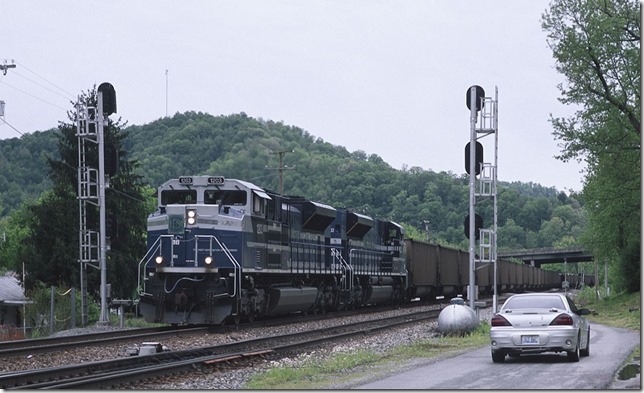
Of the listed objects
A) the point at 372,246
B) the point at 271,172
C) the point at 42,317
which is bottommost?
the point at 42,317

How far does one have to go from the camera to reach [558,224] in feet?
404

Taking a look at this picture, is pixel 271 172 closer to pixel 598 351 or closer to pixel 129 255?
pixel 129 255

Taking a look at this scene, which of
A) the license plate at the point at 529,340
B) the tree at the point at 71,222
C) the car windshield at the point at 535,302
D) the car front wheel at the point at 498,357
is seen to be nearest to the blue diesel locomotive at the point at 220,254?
the car windshield at the point at 535,302

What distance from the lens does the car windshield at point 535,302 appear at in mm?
18906

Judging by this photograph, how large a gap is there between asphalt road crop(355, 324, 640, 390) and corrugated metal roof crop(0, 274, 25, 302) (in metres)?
47.4

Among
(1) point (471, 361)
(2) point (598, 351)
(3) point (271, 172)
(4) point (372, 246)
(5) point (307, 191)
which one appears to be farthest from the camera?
(5) point (307, 191)

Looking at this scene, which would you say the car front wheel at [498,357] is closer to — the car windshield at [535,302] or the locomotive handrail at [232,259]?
the car windshield at [535,302]

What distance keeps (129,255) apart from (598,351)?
140ft

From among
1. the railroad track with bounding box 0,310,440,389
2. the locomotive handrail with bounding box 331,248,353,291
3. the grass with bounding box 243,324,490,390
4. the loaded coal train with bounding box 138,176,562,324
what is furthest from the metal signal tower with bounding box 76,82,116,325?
the grass with bounding box 243,324,490,390

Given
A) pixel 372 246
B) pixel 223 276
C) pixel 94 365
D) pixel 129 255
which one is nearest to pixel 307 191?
pixel 129 255

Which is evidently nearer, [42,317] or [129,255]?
[42,317]

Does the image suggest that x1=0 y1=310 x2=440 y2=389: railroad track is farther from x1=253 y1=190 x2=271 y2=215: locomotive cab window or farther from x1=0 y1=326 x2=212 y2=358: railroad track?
x1=253 y1=190 x2=271 y2=215: locomotive cab window

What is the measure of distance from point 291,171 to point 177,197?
4121 centimetres

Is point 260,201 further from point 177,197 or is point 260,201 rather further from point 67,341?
point 67,341
